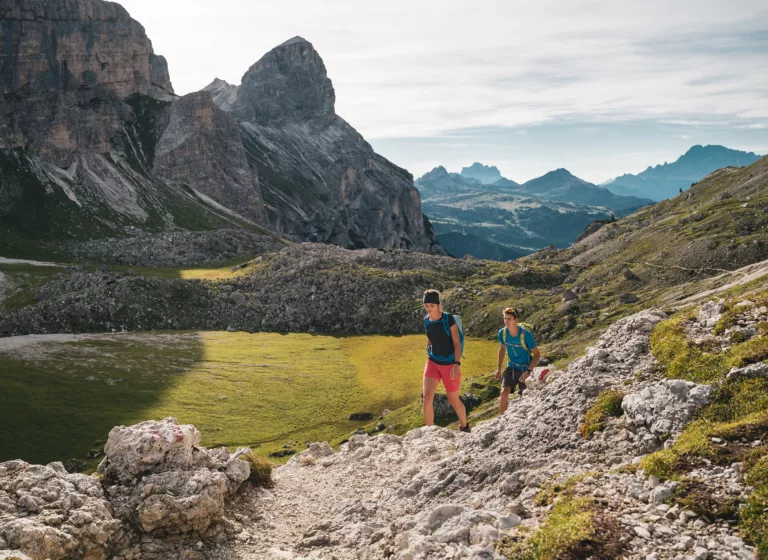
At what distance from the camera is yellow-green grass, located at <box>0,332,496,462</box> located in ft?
200

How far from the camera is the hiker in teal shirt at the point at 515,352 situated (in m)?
25.2

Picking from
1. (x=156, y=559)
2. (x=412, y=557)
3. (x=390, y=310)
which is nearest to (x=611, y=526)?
(x=412, y=557)

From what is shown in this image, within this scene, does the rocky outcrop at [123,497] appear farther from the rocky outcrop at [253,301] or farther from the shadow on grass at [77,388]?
the rocky outcrop at [253,301]

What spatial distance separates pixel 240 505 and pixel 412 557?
9654 mm

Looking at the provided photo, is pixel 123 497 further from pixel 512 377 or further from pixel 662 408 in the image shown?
pixel 662 408

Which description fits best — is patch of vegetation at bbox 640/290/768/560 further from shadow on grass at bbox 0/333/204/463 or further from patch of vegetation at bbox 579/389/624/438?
shadow on grass at bbox 0/333/204/463

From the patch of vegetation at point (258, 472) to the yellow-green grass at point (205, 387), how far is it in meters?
34.2

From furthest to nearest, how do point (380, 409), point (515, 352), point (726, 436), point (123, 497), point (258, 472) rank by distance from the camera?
1. point (380, 409)
2. point (515, 352)
3. point (258, 472)
4. point (123, 497)
5. point (726, 436)

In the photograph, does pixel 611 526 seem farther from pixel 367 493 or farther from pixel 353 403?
pixel 353 403

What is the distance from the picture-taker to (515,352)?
25.7 metres

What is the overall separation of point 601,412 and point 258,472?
14.5 m

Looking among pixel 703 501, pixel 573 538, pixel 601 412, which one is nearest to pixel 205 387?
pixel 601 412

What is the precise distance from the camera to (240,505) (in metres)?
22.0

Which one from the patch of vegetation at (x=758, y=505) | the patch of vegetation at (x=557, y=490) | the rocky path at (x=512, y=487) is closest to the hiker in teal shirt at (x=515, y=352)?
the rocky path at (x=512, y=487)
